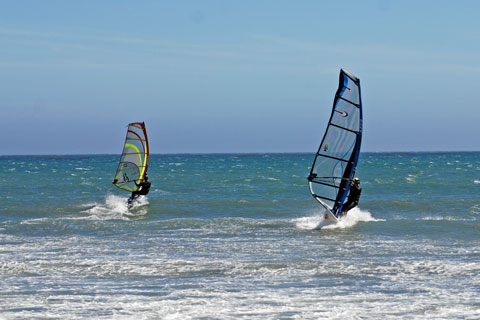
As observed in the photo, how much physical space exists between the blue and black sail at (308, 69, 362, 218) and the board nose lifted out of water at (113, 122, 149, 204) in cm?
777

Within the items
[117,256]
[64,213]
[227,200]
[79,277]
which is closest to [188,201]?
[227,200]

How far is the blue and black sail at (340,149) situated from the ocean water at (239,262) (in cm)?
81

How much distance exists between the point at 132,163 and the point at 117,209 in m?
1.72

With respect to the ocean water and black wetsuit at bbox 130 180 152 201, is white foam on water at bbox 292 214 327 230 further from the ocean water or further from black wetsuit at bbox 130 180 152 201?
black wetsuit at bbox 130 180 152 201

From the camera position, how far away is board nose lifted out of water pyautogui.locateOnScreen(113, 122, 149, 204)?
21.4m

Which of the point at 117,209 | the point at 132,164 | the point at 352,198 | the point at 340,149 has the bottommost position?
the point at 117,209

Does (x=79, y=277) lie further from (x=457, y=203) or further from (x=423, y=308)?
(x=457, y=203)

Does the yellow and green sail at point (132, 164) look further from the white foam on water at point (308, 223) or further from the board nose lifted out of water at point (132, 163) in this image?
the white foam on water at point (308, 223)

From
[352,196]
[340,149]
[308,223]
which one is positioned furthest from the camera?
[308,223]

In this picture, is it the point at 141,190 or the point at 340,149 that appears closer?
the point at 340,149

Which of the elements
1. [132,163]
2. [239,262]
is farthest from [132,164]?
[239,262]

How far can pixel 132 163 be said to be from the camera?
2159 cm

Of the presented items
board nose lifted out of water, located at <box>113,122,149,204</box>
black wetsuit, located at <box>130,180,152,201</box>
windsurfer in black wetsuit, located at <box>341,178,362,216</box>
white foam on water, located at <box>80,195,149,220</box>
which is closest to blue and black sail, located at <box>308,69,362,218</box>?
windsurfer in black wetsuit, located at <box>341,178,362,216</box>

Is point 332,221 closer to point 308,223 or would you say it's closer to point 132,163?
point 308,223
